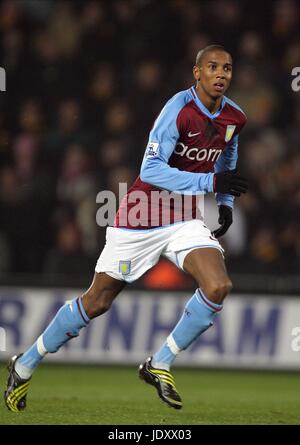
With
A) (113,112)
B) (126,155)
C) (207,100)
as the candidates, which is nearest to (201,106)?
(207,100)

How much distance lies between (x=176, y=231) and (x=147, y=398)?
5.66ft

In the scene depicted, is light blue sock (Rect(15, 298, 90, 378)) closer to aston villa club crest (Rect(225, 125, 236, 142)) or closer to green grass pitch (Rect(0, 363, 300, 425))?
green grass pitch (Rect(0, 363, 300, 425))

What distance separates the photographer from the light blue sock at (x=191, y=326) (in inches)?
220

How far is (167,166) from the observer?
5.72 m

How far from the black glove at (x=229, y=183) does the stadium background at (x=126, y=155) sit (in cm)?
307

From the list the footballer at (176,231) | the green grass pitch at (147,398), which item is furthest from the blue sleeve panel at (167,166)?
the green grass pitch at (147,398)

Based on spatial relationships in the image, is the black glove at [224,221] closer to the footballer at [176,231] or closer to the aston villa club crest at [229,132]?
the footballer at [176,231]

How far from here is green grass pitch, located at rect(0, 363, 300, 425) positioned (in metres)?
5.71

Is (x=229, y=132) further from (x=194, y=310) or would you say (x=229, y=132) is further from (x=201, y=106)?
(x=194, y=310)
